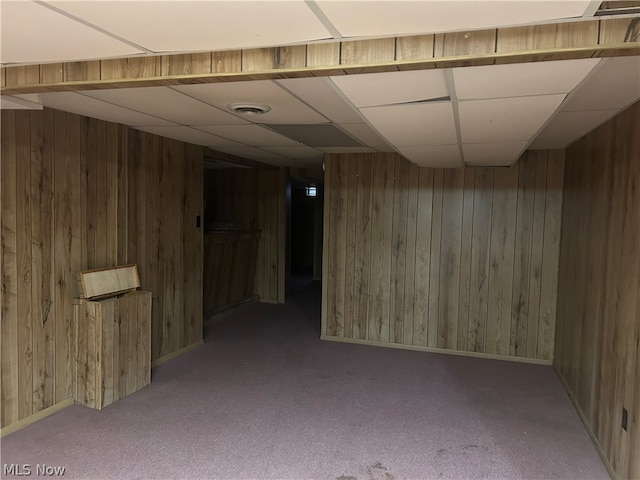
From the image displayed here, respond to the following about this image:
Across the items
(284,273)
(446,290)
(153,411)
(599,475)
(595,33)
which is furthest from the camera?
(284,273)

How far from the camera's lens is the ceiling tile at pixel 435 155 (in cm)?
322

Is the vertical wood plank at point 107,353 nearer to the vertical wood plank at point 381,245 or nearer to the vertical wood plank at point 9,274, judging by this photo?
the vertical wood plank at point 9,274

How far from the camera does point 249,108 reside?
2578 millimetres

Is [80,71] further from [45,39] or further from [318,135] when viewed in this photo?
[318,135]

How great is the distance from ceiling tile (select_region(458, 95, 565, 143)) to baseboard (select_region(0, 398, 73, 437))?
3.19 m

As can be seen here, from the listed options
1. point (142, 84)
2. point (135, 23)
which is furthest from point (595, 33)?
point (142, 84)

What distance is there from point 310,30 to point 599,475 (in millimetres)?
2701

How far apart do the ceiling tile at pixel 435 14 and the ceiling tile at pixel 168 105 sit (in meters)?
1.31

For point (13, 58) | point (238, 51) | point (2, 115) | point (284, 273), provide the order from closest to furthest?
1. point (238, 51)
2. point (13, 58)
3. point (2, 115)
4. point (284, 273)

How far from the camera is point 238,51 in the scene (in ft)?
5.36

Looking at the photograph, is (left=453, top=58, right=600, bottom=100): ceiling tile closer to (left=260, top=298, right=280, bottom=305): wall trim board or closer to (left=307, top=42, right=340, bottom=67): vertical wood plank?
(left=307, top=42, right=340, bottom=67): vertical wood plank

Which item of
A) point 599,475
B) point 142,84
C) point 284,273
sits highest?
point 142,84

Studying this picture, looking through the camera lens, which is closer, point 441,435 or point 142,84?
point 142,84

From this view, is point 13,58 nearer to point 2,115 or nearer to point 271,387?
point 2,115
